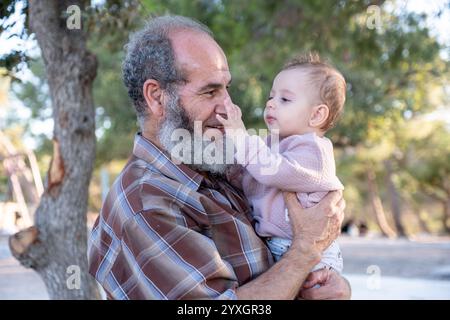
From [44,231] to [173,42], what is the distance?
2.20m

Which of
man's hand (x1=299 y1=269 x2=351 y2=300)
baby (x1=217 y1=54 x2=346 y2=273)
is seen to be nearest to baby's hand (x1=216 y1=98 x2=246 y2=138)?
baby (x1=217 y1=54 x2=346 y2=273)

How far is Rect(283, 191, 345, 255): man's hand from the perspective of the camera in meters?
2.27

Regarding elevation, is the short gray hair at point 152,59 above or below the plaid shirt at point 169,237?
above

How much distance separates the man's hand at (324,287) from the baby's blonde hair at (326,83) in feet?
1.96

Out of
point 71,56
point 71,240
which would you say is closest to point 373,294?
point 71,240

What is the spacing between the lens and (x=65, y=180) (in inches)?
167

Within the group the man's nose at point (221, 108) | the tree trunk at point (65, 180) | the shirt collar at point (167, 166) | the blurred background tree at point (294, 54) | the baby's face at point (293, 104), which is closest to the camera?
the shirt collar at point (167, 166)

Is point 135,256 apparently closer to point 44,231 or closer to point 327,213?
point 327,213

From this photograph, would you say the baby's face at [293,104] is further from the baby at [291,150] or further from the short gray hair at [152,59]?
the short gray hair at [152,59]

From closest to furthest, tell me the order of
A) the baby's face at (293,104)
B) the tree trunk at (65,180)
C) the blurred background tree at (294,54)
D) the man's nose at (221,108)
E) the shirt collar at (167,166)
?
the shirt collar at (167,166), the man's nose at (221,108), the baby's face at (293,104), the tree trunk at (65,180), the blurred background tree at (294,54)

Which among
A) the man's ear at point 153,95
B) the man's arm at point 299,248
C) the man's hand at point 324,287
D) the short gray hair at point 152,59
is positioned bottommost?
the man's hand at point 324,287

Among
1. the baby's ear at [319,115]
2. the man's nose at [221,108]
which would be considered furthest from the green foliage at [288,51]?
the baby's ear at [319,115]

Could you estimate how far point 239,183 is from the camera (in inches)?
102

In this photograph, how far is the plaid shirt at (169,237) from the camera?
79.4 inches
